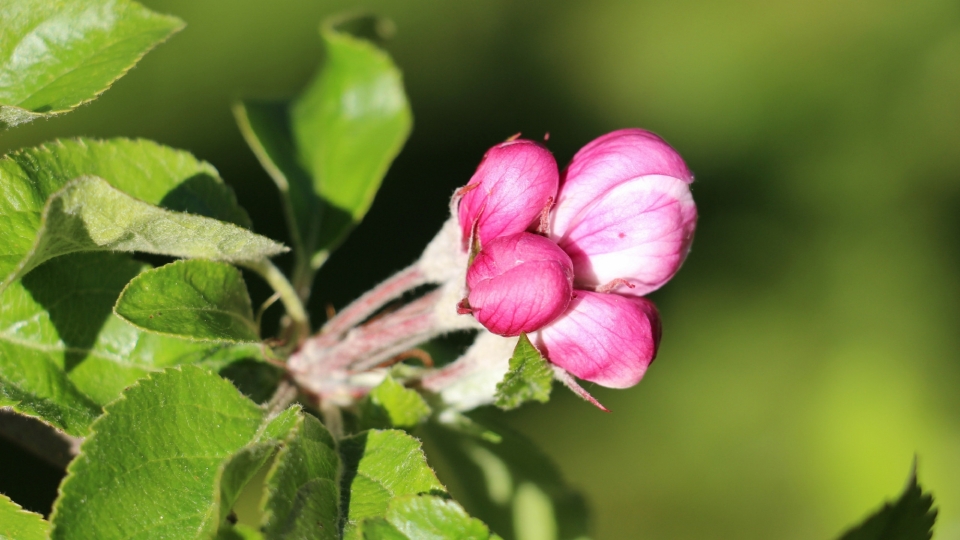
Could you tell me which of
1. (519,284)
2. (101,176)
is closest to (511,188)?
(519,284)

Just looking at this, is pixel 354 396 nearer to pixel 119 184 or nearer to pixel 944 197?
pixel 119 184

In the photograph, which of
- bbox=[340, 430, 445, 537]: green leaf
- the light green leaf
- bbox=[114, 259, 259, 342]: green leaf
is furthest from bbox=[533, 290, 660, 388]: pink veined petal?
the light green leaf

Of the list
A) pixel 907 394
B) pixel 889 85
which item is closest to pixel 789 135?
pixel 889 85

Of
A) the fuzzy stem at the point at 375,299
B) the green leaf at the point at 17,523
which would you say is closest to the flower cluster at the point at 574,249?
the fuzzy stem at the point at 375,299

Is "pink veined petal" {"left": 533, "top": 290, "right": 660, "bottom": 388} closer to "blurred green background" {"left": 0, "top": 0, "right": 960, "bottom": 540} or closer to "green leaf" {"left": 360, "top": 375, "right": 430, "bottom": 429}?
"green leaf" {"left": 360, "top": 375, "right": 430, "bottom": 429}

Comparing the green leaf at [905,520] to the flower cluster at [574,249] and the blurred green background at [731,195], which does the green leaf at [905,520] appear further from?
the blurred green background at [731,195]
